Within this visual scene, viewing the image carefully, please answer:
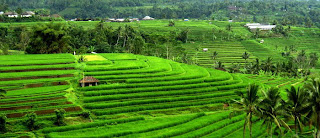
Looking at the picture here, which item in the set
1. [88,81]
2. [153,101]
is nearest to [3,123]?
[88,81]

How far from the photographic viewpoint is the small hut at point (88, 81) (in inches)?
1678

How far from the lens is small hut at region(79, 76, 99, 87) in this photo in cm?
4262

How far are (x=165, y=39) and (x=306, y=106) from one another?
54.6 m

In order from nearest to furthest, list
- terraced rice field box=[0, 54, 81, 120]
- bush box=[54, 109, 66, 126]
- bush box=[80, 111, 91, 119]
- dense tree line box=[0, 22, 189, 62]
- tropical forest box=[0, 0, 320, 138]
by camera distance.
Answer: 1. tropical forest box=[0, 0, 320, 138]
2. bush box=[54, 109, 66, 126]
3. terraced rice field box=[0, 54, 81, 120]
4. bush box=[80, 111, 91, 119]
5. dense tree line box=[0, 22, 189, 62]

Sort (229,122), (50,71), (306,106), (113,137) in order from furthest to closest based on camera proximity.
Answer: (50,71), (229,122), (113,137), (306,106)

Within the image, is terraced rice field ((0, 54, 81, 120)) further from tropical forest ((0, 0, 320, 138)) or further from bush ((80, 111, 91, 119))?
bush ((80, 111, 91, 119))

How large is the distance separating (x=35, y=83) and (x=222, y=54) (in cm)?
6146

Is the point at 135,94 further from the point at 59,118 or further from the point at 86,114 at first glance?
the point at 59,118

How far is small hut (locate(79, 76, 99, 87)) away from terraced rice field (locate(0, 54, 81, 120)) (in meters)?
1.86

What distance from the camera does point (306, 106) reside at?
28469mm

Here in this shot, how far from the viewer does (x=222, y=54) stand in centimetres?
9400

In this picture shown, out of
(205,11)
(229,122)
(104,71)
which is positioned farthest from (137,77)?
(205,11)

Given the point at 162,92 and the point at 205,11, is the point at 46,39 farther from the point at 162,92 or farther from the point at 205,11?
the point at 205,11

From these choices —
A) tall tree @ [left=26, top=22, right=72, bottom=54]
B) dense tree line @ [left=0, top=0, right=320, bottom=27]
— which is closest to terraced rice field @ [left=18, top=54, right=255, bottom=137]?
tall tree @ [left=26, top=22, right=72, bottom=54]
